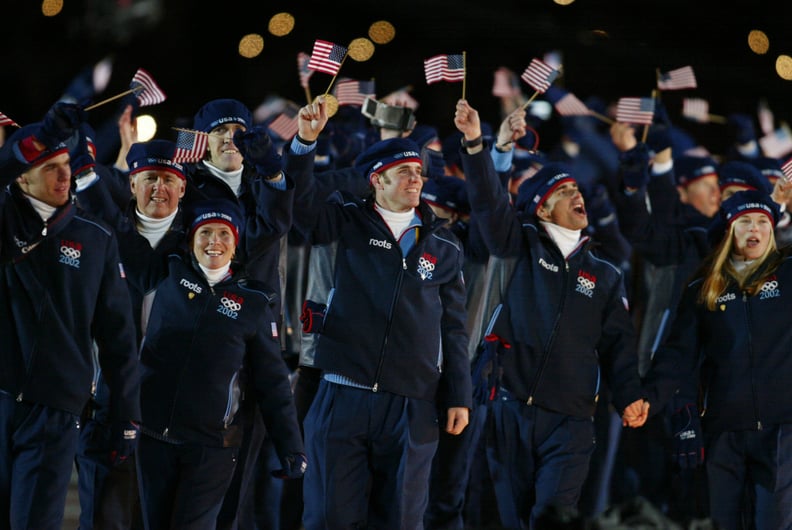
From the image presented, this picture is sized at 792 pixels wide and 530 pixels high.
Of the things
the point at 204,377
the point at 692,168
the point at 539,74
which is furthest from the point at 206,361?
the point at 692,168

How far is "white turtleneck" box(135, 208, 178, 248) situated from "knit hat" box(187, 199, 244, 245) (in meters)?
0.28

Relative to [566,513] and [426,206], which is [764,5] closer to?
[426,206]

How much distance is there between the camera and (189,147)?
21.7ft

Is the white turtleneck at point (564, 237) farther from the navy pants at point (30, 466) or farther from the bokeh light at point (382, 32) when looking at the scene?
the bokeh light at point (382, 32)

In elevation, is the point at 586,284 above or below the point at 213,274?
above

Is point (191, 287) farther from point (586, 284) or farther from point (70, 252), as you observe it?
point (586, 284)

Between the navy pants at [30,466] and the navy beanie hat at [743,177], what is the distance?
4733mm

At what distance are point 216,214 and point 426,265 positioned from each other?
1049mm

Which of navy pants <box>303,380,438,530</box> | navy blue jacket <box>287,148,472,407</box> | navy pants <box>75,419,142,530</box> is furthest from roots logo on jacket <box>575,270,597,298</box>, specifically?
navy pants <box>75,419,142,530</box>

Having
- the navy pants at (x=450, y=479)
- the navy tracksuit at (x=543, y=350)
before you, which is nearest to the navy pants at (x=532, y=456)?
the navy tracksuit at (x=543, y=350)

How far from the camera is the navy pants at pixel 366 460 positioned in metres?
→ 6.20

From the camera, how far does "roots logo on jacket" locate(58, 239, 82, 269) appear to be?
5.71m

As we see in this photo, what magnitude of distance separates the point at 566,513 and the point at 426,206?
13.1 feet

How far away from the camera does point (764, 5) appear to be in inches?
510
